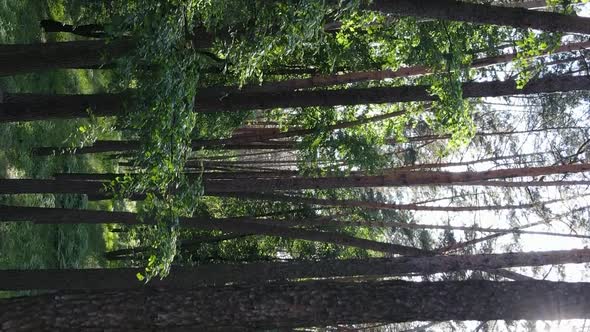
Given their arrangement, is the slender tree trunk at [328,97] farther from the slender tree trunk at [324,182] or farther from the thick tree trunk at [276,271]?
the thick tree trunk at [276,271]

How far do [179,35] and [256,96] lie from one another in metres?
2.01

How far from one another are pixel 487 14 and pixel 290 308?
3389mm

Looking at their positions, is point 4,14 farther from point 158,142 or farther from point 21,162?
point 158,142

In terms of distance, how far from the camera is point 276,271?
6691mm

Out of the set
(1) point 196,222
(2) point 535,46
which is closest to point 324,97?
(2) point 535,46

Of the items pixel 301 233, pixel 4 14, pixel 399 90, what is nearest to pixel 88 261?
pixel 4 14

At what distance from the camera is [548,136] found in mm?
12570

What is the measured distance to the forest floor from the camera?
10727 mm

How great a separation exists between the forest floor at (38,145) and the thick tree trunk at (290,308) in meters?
3.80

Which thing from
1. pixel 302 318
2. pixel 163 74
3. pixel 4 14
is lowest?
pixel 302 318

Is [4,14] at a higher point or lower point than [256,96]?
higher

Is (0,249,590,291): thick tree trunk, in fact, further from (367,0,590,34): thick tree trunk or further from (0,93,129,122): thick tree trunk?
(367,0,590,34): thick tree trunk

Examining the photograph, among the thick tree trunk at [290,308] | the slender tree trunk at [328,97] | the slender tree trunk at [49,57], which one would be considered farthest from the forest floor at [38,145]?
the thick tree trunk at [290,308]

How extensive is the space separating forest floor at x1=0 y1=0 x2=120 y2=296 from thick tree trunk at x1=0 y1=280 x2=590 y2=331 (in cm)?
380
